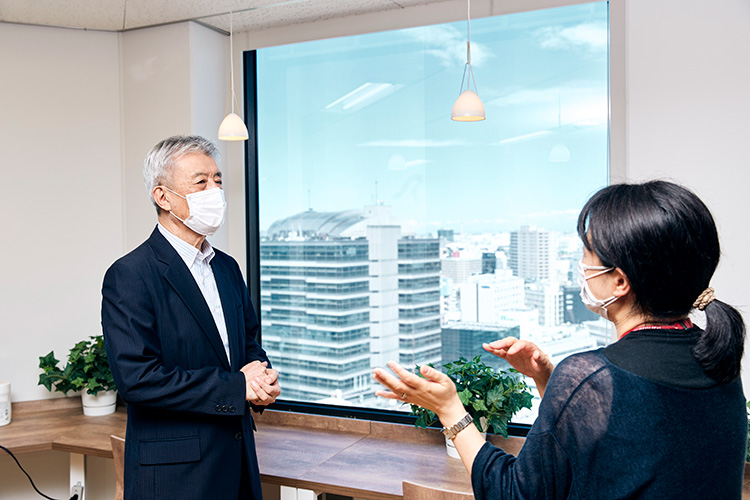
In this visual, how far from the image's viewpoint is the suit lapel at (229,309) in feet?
6.10

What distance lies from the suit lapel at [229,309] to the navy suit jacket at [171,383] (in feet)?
0.19

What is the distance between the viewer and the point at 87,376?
9.86 ft

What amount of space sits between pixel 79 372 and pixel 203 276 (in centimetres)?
151

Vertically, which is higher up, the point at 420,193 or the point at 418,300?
the point at 420,193

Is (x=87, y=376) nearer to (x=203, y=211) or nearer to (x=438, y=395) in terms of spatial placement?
(x=203, y=211)

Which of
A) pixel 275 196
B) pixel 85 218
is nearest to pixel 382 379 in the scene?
pixel 275 196

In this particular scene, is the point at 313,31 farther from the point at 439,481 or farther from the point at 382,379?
the point at 382,379

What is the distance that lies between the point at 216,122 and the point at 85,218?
83 centimetres

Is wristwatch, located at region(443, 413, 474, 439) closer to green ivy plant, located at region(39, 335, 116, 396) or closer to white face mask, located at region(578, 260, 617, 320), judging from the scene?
white face mask, located at region(578, 260, 617, 320)

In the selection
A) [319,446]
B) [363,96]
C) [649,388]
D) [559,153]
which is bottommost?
[319,446]

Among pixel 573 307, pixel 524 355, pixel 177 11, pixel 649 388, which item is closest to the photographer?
pixel 649 388

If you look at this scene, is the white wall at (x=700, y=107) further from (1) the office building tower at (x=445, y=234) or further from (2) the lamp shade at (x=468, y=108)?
(1) the office building tower at (x=445, y=234)

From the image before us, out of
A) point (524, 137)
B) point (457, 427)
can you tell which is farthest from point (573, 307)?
point (457, 427)

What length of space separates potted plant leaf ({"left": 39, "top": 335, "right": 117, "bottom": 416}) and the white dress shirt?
1393mm
